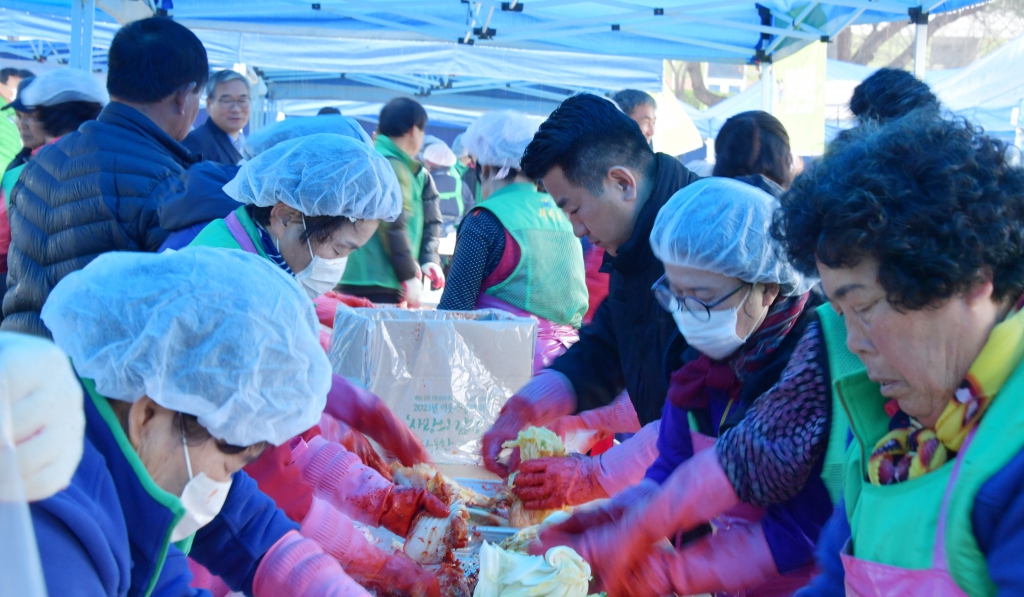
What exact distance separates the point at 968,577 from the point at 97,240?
2468mm

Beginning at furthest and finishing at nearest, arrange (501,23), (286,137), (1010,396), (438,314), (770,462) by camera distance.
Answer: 1. (501,23)
2. (438,314)
3. (286,137)
4. (770,462)
5. (1010,396)

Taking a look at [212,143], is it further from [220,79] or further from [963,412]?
[963,412]

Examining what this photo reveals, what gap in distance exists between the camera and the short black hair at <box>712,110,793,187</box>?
3451mm

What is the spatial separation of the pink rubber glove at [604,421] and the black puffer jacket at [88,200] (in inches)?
59.8

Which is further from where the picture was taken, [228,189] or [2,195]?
[2,195]

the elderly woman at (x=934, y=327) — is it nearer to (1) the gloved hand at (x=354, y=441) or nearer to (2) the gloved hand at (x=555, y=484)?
(2) the gloved hand at (x=555, y=484)

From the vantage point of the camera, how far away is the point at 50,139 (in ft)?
12.5

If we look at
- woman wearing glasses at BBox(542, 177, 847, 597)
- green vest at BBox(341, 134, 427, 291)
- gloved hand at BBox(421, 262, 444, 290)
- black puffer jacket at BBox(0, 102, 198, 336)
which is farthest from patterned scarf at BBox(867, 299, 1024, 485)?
gloved hand at BBox(421, 262, 444, 290)

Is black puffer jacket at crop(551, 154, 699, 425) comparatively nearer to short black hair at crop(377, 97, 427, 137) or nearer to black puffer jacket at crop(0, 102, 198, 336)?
black puffer jacket at crop(0, 102, 198, 336)

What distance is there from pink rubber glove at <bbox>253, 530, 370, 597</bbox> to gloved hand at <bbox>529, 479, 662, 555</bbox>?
54 centimetres

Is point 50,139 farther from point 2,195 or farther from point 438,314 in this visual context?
point 438,314

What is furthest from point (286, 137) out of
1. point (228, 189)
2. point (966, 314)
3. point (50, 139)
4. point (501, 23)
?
point (501, 23)

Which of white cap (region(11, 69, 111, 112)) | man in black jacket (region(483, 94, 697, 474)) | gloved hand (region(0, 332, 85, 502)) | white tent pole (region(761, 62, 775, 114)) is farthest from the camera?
white tent pole (region(761, 62, 775, 114))

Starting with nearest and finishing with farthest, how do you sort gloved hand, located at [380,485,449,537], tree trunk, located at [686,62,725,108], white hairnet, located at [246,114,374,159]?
gloved hand, located at [380,485,449,537] → white hairnet, located at [246,114,374,159] → tree trunk, located at [686,62,725,108]
